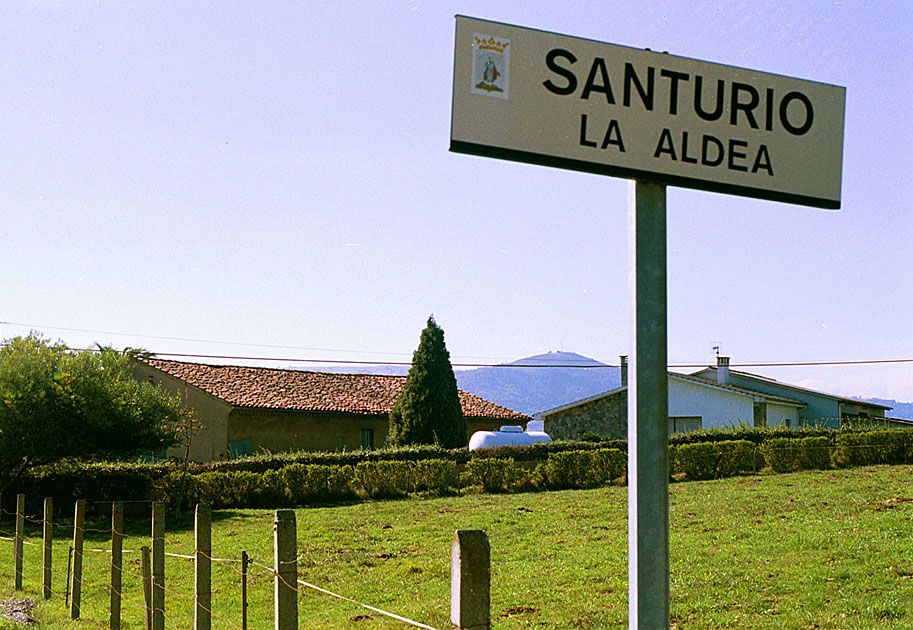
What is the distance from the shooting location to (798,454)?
90.8ft

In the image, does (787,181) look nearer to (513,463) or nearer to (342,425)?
(513,463)

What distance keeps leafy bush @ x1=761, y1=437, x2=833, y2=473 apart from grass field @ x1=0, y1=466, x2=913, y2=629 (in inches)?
190

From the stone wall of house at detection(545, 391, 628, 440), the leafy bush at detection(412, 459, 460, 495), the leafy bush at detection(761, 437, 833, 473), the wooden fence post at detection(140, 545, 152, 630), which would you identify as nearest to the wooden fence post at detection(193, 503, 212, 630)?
the wooden fence post at detection(140, 545, 152, 630)

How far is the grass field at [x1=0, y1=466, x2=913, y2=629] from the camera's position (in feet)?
32.2

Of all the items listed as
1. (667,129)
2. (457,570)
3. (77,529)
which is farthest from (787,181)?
(77,529)

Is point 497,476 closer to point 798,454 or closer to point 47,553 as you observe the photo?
point 798,454

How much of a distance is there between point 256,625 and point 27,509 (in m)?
16.8

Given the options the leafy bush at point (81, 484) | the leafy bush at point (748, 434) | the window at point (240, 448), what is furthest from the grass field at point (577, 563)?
the window at point (240, 448)

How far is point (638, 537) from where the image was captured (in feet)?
6.86

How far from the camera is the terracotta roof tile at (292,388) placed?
3831 centimetres

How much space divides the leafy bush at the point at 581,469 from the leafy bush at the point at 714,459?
65.9 inches

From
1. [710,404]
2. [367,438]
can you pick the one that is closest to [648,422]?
[367,438]

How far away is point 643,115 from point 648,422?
0.69 metres

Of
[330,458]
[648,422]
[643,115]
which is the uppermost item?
[643,115]
